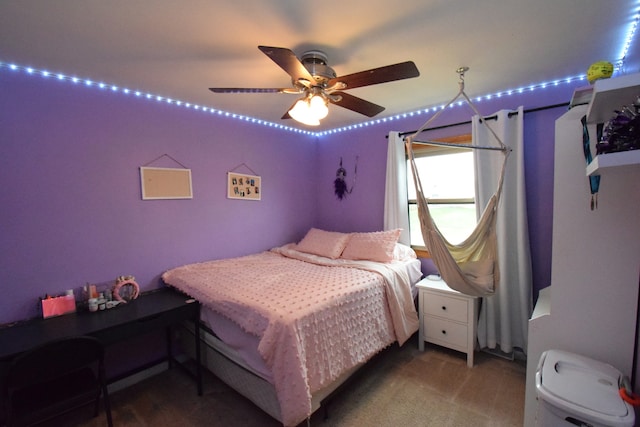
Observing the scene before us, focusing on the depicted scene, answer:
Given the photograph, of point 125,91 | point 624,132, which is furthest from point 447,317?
point 125,91

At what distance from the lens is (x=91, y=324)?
173 cm

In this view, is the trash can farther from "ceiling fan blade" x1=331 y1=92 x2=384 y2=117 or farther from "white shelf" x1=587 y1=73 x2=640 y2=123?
"ceiling fan blade" x1=331 y1=92 x2=384 y2=117

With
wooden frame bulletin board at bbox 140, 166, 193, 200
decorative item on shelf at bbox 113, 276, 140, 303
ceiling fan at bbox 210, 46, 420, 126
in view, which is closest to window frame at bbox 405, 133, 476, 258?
ceiling fan at bbox 210, 46, 420, 126

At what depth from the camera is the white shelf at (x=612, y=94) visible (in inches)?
38.1

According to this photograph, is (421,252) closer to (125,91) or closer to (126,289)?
(126,289)

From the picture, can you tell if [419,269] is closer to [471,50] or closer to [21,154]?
[471,50]

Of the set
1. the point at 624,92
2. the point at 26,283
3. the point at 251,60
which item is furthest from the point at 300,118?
the point at 26,283

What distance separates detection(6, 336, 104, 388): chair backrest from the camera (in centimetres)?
133

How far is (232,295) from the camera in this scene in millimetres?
1880

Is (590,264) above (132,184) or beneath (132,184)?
beneath

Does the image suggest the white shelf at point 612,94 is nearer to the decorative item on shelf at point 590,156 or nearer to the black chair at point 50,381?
the decorative item on shelf at point 590,156

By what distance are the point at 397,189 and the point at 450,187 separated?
1.72ft

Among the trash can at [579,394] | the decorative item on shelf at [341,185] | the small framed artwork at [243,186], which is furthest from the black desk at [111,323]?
the decorative item on shelf at [341,185]

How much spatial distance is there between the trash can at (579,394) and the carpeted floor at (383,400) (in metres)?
0.69
